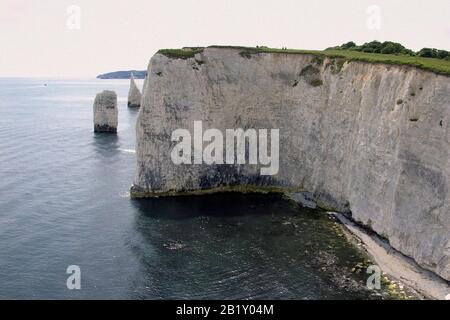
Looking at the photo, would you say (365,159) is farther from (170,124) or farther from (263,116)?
(170,124)

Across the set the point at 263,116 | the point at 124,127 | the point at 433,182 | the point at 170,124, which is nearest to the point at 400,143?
the point at 433,182

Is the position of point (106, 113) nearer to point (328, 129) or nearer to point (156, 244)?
point (328, 129)

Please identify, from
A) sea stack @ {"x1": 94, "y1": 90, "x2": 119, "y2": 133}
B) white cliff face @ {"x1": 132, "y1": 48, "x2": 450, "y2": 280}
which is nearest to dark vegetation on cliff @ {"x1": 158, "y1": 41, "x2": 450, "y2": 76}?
white cliff face @ {"x1": 132, "y1": 48, "x2": 450, "y2": 280}

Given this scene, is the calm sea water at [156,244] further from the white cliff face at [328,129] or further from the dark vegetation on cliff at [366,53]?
the dark vegetation on cliff at [366,53]

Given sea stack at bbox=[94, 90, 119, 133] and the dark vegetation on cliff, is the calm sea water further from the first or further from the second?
sea stack at bbox=[94, 90, 119, 133]

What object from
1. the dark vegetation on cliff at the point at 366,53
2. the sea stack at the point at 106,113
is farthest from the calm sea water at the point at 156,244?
the sea stack at the point at 106,113
